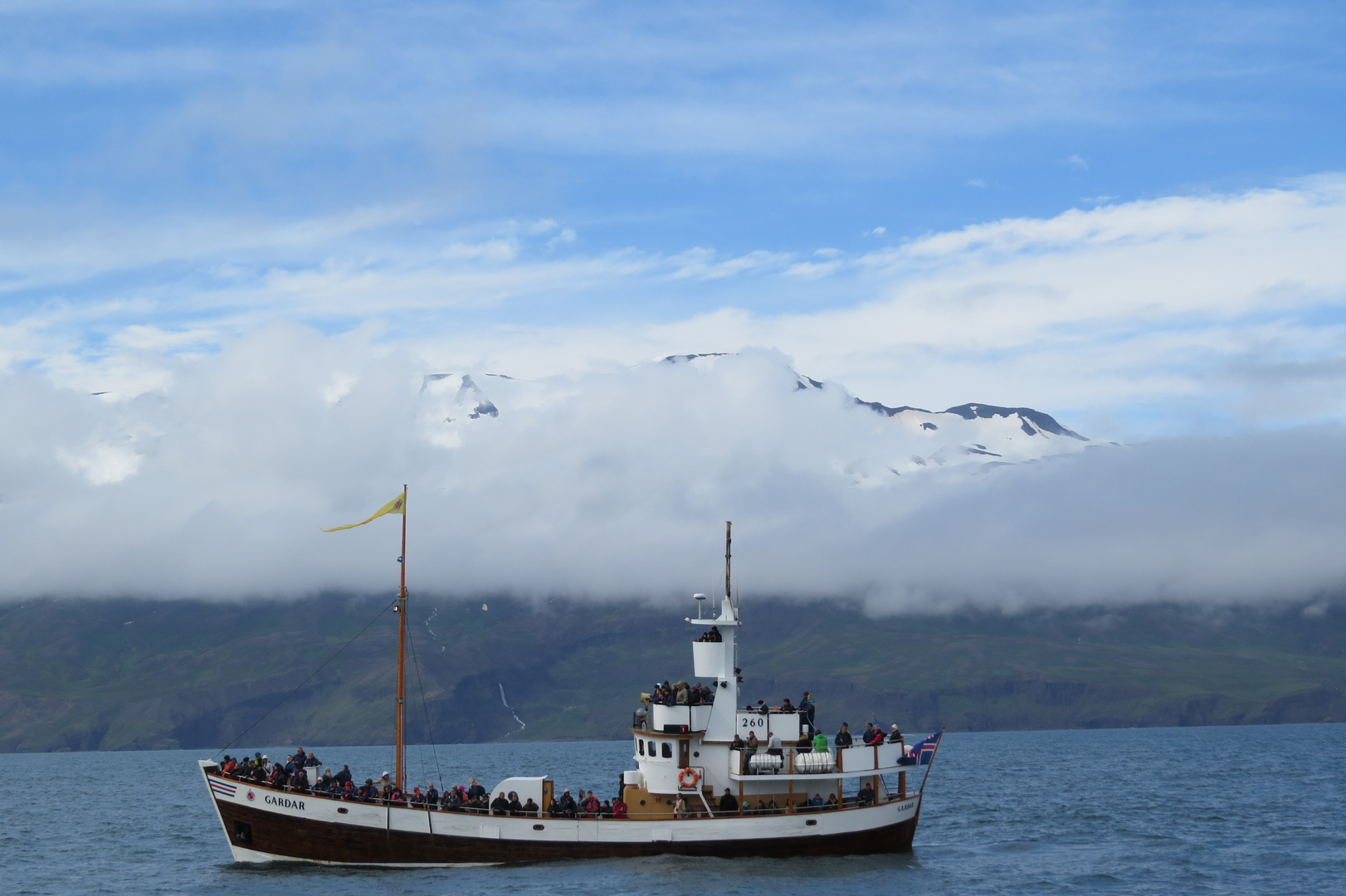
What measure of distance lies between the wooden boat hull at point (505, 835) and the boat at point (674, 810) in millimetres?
54

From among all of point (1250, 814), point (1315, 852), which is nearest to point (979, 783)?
point (1250, 814)

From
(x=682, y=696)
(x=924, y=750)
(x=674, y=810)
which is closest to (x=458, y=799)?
(x=674, y=810)

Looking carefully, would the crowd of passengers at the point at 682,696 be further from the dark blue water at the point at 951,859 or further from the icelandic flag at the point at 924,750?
the icelandic flag at the point at 924,750

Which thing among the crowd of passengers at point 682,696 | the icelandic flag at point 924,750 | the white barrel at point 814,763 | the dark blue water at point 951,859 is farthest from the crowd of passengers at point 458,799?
the crowd of passengers at point 682,696

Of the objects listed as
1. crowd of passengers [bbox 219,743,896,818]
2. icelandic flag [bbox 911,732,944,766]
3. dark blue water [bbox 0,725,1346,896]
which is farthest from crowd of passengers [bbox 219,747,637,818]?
icelandic flag [bbox 911,732,944,766]

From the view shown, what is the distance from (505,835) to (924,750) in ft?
67.2

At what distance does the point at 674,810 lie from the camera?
6438 centimetres

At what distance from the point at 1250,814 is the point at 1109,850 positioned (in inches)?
1102

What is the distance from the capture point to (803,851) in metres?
63.3

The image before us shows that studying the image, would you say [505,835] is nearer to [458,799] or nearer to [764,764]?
[458,799]

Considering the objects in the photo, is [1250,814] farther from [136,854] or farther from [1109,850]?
[136,854]

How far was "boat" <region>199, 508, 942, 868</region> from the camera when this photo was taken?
63.0m

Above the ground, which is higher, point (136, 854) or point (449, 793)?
point (449, 793)

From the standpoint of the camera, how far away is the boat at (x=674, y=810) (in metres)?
63.0
